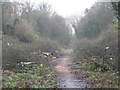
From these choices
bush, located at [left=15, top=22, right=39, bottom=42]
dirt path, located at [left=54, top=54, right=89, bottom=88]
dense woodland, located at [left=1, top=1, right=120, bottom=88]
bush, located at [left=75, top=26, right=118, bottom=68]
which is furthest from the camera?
bush, located at [left=15, top=22, right=39, bottom=42]

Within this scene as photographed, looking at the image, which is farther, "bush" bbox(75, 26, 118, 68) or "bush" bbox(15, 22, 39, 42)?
"bush" bbox(15, 22, 39, 42)

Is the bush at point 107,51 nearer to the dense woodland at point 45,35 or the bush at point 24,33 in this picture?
the dense woodland at point 45,35

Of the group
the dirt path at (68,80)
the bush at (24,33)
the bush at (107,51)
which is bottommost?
the dirt path at (68,80)

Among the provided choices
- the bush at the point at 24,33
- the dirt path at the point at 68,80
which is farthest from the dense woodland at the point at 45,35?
the dirt path at the point at 68,80

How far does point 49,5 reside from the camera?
4481cm

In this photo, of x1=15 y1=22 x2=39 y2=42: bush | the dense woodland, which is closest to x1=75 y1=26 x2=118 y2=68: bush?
the dense woodland

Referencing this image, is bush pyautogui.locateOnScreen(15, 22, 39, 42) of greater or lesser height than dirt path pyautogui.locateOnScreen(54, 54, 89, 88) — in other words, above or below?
above

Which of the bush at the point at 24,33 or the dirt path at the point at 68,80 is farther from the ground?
the bush at the point at 24,33

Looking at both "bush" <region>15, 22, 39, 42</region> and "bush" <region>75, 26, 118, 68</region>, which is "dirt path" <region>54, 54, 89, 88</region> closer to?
"bush" <region>75, 26, 118, 68</region>

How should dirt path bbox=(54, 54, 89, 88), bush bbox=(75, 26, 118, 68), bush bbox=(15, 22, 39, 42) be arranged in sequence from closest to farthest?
dirt path bbox=(54, 54, 89, 88)
bush bbox=(75, 26, 118, 68)
bush bbox=(15, 22, 39, 42)

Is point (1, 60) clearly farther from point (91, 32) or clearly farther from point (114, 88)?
point (91, 32)

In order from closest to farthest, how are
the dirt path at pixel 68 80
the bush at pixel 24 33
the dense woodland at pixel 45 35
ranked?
the dirt path at pixel 68 80, the dense woodland at pixel 45 35, the bush at pixel 24 33

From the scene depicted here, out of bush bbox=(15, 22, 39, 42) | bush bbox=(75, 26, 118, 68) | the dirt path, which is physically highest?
bush bbox=(15, 22, 39, 42)

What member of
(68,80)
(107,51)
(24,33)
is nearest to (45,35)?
(24,33)
